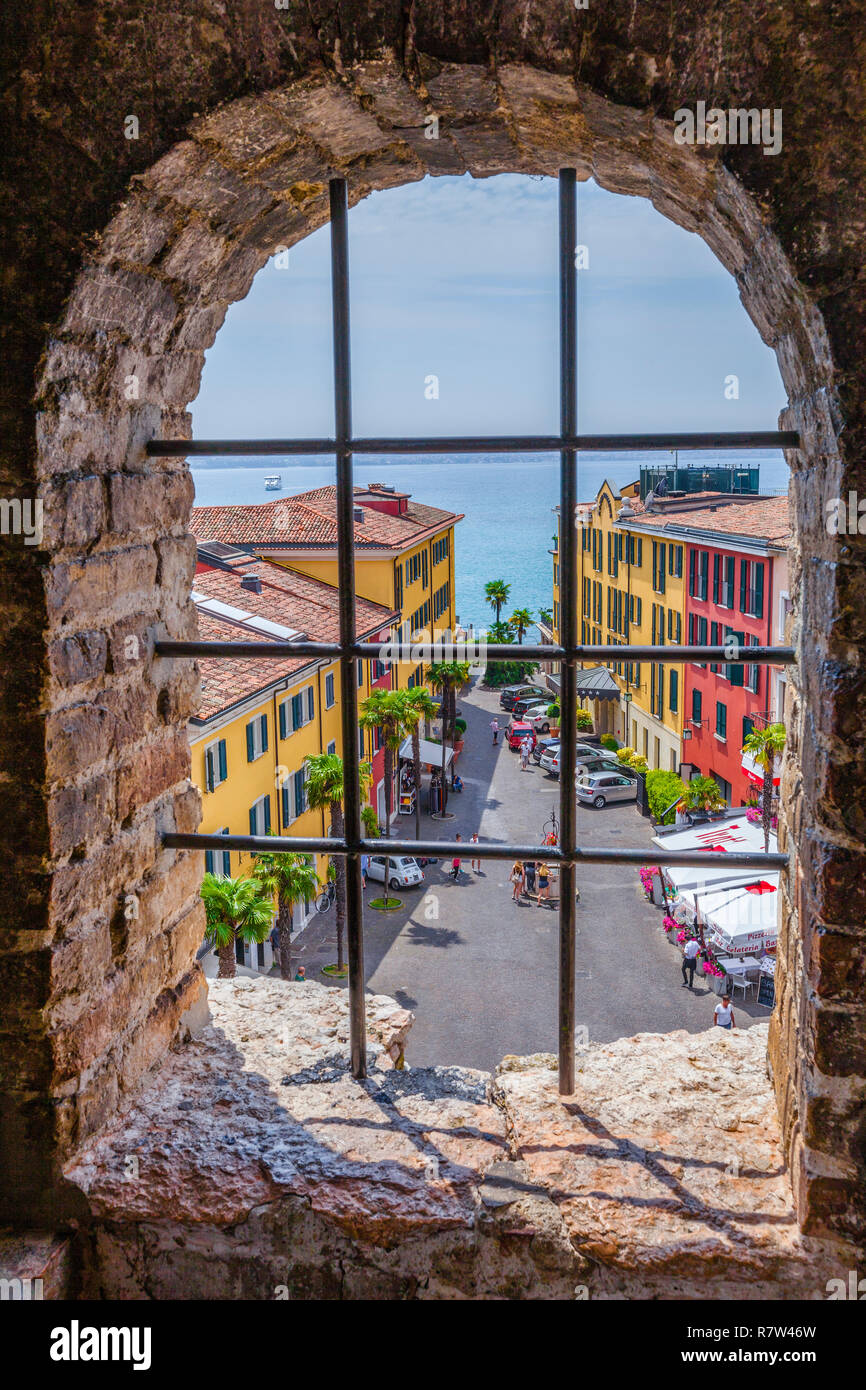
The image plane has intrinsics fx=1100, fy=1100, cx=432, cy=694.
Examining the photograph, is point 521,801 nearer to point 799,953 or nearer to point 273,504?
point 273,504

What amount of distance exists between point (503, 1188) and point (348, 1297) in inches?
19.0

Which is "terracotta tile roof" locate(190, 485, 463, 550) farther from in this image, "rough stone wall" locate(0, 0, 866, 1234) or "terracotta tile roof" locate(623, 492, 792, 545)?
"rough stone wall" locate(0, 0, 866, 1234)

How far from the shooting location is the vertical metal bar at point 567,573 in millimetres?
2902

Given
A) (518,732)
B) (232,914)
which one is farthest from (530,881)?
(232,914)

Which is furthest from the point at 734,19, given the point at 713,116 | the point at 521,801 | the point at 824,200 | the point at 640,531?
the point at 521,801

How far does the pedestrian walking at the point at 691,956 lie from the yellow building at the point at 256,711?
20.7ft

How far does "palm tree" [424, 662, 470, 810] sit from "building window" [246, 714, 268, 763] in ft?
30.0

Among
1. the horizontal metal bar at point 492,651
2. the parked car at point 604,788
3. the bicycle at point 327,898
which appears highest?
the horizontal metal bar at point 492,651

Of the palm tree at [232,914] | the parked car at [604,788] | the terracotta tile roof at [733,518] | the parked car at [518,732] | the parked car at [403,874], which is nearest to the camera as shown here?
the palm tree at [232,914]

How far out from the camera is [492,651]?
10.1 ft

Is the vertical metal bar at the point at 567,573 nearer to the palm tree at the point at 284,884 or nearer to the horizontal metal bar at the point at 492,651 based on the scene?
the horizontal metal bar at the point at 492,651

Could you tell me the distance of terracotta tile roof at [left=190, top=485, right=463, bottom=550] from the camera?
22.8 metres

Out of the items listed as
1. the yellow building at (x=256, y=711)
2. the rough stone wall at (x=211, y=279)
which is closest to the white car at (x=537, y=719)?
the yellow building at (x=256, y=711)

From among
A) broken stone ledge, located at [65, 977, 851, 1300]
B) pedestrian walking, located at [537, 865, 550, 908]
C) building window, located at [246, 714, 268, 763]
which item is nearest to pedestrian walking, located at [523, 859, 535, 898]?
pedestrian walking, located at [537, 865, 550, 908]
